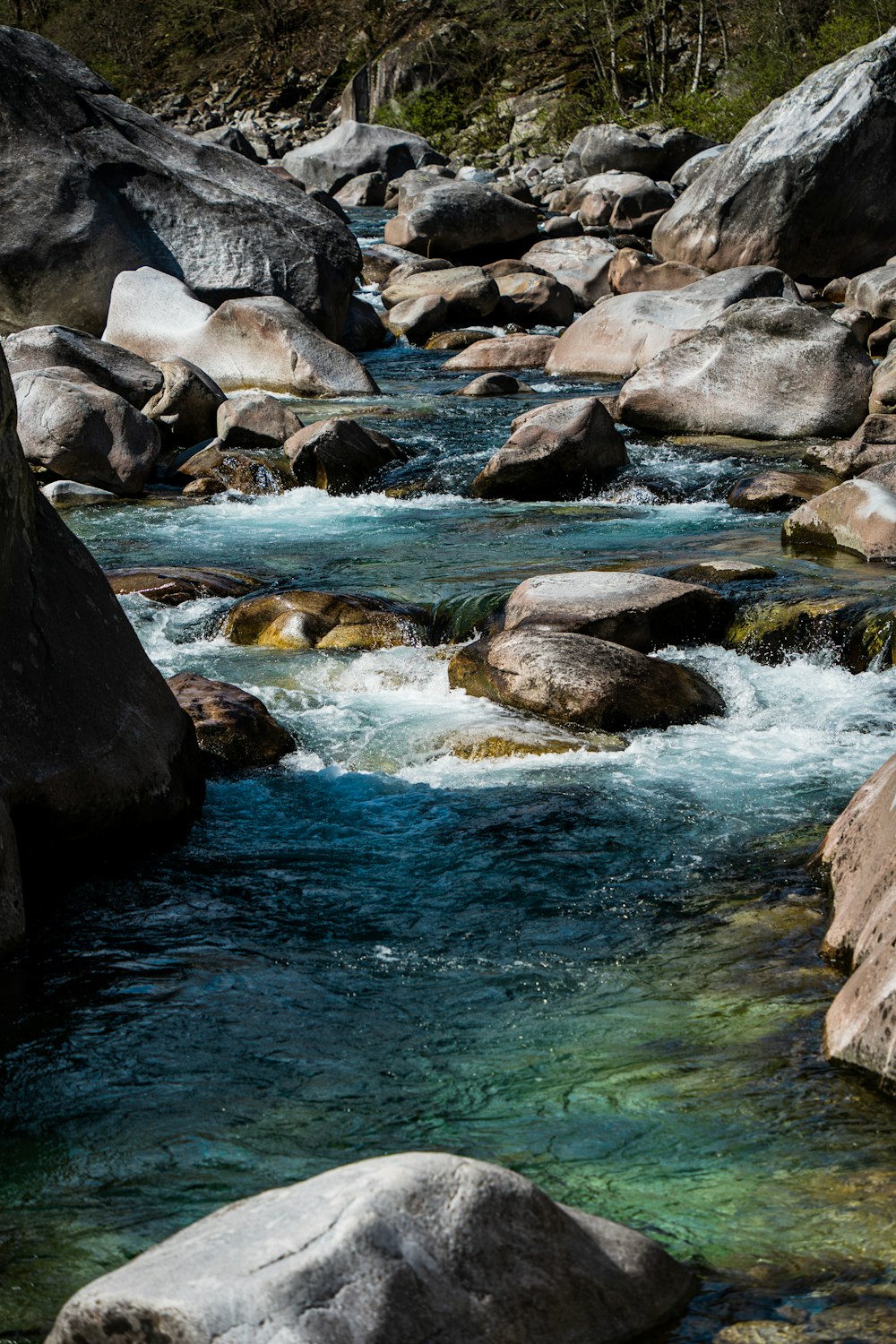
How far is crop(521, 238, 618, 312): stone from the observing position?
2188 cm

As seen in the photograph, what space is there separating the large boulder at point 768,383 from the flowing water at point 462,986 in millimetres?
5137

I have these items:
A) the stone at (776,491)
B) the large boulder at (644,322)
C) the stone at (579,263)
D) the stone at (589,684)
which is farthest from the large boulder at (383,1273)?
the stone at (579,263)

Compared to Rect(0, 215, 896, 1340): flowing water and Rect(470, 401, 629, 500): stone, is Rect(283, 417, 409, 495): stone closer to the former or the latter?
Rect(470, 401, 629, 500): stone

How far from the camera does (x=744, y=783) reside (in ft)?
21.1

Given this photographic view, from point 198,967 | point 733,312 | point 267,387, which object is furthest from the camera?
point 267,387

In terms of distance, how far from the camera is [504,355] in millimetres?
17922

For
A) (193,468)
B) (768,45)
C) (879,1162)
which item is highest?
(768,45)

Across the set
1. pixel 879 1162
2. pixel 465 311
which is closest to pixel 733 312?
pixel 465 311

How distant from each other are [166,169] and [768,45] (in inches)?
721

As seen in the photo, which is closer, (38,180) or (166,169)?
(38,180)

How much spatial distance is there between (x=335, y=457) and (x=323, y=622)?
4.01 meters

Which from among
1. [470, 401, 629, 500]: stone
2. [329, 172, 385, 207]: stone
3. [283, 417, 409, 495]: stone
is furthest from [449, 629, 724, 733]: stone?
[329, 172, 385, 207]: stone

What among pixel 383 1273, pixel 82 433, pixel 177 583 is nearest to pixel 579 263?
pixel 82 433

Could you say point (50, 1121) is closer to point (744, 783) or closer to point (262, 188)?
point (744, 783)
